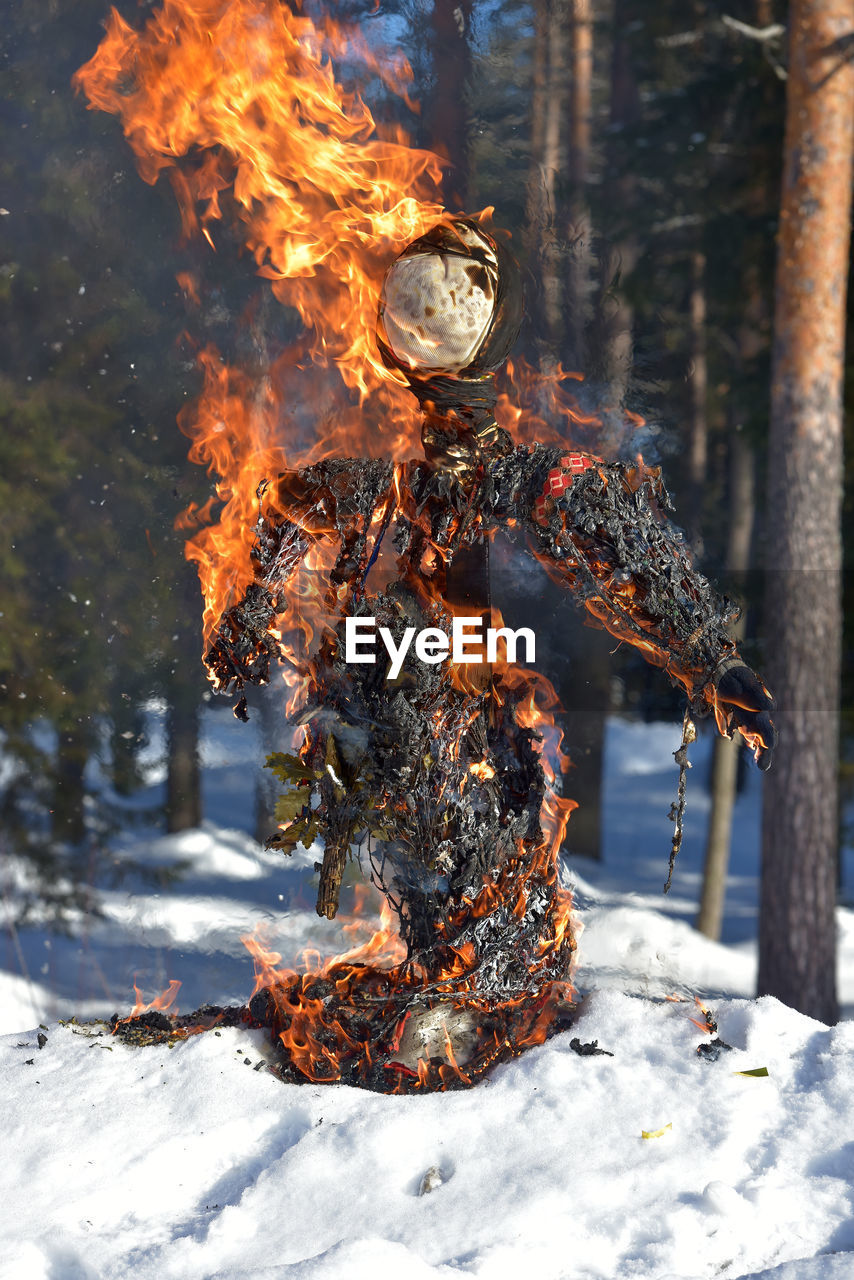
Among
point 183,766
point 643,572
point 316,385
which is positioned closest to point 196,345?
point 316,385

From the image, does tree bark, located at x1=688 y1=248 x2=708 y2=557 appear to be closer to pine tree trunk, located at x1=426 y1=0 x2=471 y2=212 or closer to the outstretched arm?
pine tree trunk, located at x1=426 y1=0 x2=471 y2=212

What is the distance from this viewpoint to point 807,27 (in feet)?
13.4

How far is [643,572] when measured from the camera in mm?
2525

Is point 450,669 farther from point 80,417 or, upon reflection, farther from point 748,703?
point 80,417

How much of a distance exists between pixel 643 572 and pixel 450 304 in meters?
0.89

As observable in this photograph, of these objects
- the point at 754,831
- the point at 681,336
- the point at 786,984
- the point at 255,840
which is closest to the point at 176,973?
the point at 255,840

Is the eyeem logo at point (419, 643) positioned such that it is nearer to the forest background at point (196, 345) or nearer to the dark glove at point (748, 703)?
Result: the dark glove at point (748, 703)

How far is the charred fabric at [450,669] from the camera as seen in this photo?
252cm

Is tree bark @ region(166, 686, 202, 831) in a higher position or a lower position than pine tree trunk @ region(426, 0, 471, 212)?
lower

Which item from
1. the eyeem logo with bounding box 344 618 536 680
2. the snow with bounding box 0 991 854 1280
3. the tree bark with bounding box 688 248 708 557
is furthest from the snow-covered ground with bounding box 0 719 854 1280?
the tree bark with bounding box 688 248 708 557

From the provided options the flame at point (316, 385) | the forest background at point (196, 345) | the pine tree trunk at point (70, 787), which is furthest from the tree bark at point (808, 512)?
the pine tree trunk at point (70, 787)

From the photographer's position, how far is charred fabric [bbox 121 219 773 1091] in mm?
2516

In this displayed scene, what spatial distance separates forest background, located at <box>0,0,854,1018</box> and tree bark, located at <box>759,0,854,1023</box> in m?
0.19

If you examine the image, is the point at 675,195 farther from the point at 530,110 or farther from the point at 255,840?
the point at 255,840
